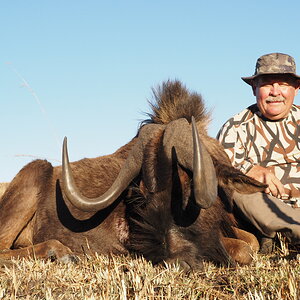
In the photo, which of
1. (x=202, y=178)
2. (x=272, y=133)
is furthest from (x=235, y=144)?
(x=202, y=178)

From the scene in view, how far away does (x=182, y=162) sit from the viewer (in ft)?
19.6

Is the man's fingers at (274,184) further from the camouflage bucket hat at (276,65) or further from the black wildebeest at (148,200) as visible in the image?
the camouflage bucket hat at (276,65)

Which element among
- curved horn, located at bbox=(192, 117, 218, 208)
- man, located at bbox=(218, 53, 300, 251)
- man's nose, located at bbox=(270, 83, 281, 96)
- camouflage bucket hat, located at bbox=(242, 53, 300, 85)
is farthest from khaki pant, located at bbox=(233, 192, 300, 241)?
camouflage bucket hat, located at bbox=(242, 53, 300, 85)

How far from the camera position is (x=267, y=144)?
7.36 meters

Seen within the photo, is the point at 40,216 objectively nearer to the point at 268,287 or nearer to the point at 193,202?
the point at 193,202

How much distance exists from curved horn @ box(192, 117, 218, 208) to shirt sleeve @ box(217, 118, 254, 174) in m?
1.71

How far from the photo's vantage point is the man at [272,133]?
7.09 m

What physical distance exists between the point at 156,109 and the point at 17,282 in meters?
3.90

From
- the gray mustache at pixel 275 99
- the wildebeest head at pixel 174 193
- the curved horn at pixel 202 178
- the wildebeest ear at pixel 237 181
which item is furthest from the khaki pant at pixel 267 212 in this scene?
the gray mustache at pixel 275 99

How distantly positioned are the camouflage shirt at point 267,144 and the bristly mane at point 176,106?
15.8 inches

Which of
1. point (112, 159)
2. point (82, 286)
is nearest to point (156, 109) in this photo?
point (112, 159)

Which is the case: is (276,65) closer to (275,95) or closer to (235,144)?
(275,95)

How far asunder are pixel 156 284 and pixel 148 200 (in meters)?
1.98

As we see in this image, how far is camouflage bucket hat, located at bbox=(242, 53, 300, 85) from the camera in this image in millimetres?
7301
